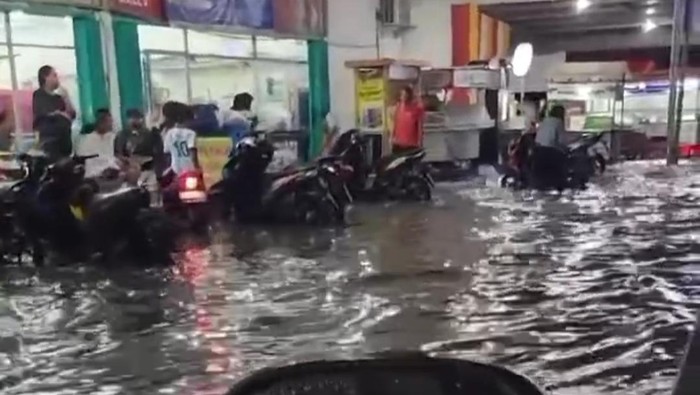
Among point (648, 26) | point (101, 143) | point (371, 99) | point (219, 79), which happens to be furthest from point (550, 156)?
point (648, 26)

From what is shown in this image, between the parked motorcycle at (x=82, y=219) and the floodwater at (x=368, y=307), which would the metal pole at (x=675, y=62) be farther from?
the parked motorcycle at (x=82, y=219)

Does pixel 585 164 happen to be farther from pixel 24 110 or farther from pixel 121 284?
pixel 121 284

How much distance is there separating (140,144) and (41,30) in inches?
86.4

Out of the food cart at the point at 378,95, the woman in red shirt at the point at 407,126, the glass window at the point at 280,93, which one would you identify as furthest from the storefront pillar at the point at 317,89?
the woman in red shirt at the point at 407,126

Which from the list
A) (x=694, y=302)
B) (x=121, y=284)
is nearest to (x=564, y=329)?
(x=694, y=302)

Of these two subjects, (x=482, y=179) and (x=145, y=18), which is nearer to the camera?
(x=145, y=18)

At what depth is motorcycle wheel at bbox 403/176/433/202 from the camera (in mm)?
12969

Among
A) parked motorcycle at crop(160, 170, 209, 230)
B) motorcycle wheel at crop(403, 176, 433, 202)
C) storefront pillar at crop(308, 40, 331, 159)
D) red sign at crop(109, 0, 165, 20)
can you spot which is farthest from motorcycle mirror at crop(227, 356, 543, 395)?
storefront pillar at crop(308, 40, 331, 159)

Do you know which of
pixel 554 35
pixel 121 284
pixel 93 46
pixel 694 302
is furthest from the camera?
pixel 554 35

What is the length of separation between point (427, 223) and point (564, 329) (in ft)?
16.0

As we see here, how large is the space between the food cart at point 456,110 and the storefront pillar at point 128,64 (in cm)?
667

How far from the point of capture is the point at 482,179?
54.1 ft

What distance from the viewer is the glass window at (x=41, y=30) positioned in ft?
33.8

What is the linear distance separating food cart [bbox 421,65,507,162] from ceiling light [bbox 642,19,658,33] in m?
9.24
